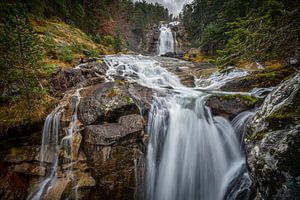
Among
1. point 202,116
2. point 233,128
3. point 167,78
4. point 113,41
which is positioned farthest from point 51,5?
point 233,128

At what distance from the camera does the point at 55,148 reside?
16.8ft

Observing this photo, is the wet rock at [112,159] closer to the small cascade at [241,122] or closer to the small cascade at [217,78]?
the small cascade at [241,122]

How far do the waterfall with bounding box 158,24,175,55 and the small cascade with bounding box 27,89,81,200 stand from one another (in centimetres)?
3070

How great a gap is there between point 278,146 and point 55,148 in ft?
18.7

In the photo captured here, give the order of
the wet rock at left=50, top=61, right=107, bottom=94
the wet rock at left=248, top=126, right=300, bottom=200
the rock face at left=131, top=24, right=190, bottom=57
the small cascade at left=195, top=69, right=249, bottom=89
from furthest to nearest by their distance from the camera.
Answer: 1. the rock face at left=131, top=24, right=190, bottom=57
2. the small cascade at left=195, top=69, right=249, bottom=89
3. the wet rock at left=50, top=61, right=107, bottom=94
4. the wet rock at left=248, top=126, right=300, bottom=200

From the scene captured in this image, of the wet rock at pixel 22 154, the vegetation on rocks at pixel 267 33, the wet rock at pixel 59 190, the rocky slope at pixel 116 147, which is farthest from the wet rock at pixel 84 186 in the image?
the vegetation on rocks at pixel 267 33

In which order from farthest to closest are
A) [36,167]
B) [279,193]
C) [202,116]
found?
[202,116] < [36,167] < [279,193]

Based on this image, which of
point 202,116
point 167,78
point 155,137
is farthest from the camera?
point 167,78

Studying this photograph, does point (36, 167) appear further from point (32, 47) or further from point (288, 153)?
point (288, 153)

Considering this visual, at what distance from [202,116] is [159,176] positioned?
271 centimetres

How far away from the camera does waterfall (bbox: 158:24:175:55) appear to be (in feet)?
114

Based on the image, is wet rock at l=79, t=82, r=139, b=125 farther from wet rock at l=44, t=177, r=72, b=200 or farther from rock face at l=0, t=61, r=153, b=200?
wet rock at l=44, t=177, r=72, b=200

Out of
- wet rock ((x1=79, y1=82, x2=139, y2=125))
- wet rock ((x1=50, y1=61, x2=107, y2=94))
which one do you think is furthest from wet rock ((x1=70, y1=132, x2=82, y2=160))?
wet rock ((x1=50, y1=61, x2=107, y2=94))

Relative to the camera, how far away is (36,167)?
16.3 ft
